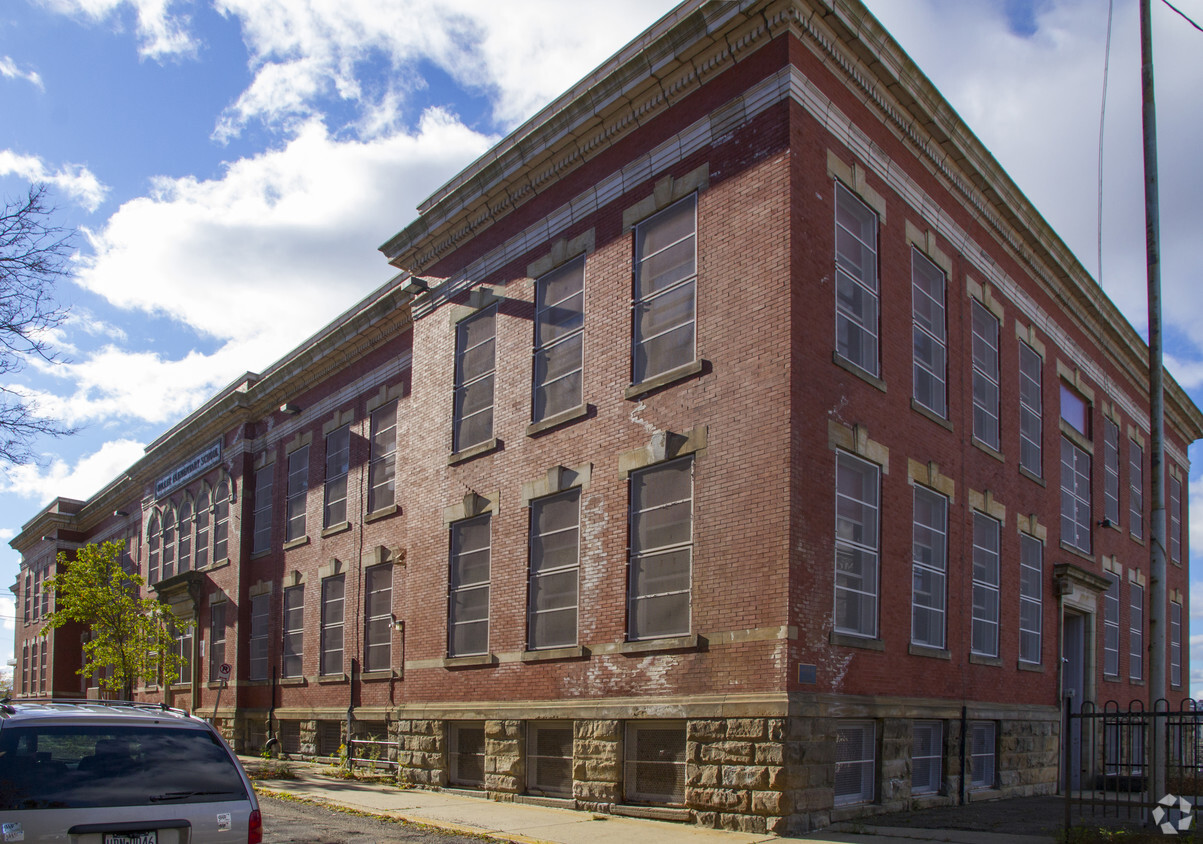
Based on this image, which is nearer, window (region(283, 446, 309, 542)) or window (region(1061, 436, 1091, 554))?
window (region(1061, 436, 1091, 554))

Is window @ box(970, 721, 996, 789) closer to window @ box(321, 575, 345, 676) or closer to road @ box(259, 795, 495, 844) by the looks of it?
road @ box(259, 795, 495, 844)

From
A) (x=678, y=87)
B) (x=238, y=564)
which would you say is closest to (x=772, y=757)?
(x=678, y=87)

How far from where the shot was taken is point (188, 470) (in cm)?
3588

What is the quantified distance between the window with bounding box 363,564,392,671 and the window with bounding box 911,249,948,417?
41.4ft

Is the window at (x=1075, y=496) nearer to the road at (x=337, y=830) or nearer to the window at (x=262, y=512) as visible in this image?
the road at (x=337, y=830)

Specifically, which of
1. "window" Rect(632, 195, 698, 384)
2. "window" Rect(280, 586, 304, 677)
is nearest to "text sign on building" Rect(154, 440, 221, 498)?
"window" Rect(280, 586, 304, 677)

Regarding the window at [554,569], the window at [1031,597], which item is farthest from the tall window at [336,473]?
the window at [1031,597]

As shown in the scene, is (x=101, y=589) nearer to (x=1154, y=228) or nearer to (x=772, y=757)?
(x=772, y=757)

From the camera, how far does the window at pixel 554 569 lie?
16.9 metres

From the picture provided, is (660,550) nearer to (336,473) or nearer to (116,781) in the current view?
(116,781)

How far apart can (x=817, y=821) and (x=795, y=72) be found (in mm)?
9852

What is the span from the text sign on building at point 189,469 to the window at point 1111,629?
25.5 m

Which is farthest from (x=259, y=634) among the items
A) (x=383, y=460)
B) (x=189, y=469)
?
(x=383, y=460)

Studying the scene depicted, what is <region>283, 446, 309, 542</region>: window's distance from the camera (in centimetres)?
2881
